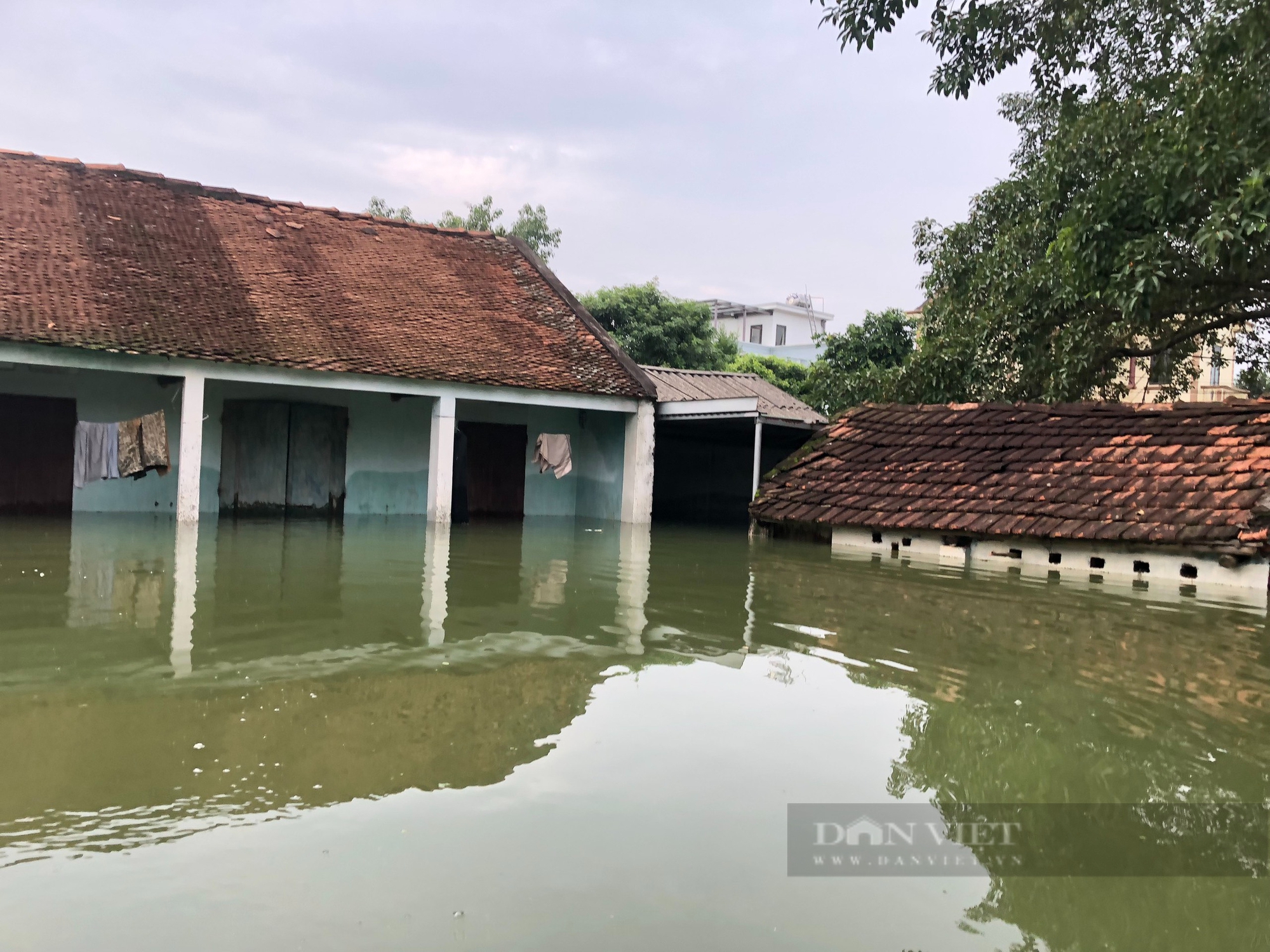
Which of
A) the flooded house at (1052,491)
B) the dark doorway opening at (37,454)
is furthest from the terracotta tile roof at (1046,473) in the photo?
the dark doorway opening at (37,454)

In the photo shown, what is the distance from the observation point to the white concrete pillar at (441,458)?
639 inches

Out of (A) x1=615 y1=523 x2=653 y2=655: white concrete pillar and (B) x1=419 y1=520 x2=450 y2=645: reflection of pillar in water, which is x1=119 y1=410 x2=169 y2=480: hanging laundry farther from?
(A) x1=615 y1=523 x2=653 y2=655: white concrete pillar

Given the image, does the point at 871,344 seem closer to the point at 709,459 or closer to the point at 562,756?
the point at 709,459

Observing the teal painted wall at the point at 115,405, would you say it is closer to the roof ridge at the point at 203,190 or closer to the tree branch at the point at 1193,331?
the roof ridge at the point at 203,190

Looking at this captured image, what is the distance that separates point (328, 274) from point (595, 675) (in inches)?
534

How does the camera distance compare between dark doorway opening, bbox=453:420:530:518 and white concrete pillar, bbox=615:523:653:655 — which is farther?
dark doorway opening, bbox=453:420:530:518

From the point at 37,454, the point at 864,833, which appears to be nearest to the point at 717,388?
the point at 37,454

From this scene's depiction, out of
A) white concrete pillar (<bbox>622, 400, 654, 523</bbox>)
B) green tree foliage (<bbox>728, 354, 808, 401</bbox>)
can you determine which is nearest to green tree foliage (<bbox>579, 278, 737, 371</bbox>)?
green tree foliage (<bbox>728, 354, 808, 401</bbox>)

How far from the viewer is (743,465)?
853 inches

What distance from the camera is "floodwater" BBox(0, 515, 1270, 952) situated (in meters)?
2.96

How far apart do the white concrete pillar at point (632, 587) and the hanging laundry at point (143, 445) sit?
651 centimetres

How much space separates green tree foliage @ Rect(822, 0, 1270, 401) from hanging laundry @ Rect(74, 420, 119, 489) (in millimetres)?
11436

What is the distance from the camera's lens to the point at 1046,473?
12.8 meters

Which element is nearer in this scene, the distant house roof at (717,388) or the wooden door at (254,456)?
the wooden door at (254,456)
